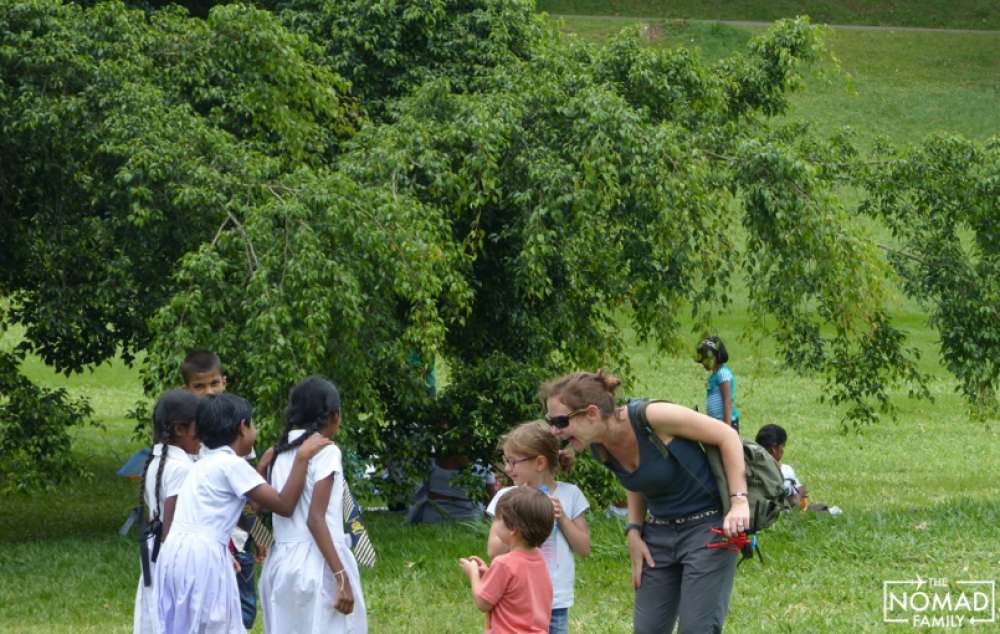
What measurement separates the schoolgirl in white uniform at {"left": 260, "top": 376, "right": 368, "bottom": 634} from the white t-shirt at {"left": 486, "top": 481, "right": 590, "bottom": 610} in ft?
2.21

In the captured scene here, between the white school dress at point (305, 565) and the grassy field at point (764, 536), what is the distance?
276 centimetres

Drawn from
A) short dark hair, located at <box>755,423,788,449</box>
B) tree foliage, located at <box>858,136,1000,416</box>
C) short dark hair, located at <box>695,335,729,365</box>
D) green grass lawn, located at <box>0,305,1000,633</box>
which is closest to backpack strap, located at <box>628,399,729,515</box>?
green grass lawn, located at <box>0,305,1000,633</box>

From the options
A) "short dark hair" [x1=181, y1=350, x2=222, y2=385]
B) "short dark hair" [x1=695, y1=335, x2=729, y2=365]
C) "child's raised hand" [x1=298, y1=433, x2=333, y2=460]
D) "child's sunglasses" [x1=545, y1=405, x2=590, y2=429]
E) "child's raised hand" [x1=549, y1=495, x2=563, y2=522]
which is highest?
"child's sunglasses" [x1=545, y1=405, x2=590, y2=429]

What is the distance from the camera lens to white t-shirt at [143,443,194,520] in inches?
251

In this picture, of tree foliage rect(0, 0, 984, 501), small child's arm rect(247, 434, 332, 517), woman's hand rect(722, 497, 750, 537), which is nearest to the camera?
woman's hand rect(722, 497, 750, 537)

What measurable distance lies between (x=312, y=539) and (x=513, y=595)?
3.23 feet

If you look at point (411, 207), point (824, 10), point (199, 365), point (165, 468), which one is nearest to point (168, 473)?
point (165, 468)

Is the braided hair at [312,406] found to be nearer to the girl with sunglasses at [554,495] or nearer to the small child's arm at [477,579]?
the girl with sunglasses at [554,495]

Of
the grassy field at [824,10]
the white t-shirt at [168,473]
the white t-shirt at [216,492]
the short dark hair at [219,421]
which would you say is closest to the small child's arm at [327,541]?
the white t-shirt at [216,492]

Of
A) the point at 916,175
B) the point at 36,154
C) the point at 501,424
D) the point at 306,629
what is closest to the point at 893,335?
the point at 916,175

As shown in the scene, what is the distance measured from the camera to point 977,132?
A: 51.8 meters

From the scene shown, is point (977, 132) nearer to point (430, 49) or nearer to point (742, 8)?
point (742, 8)

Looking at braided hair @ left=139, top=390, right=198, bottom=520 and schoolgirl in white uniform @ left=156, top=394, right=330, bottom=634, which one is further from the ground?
braided hair @ left=139, top=390, right=198, bottom=520

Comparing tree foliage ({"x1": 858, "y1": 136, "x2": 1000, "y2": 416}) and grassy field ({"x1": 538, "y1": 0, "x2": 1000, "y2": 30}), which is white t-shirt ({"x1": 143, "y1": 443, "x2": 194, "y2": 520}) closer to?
tree foliage ({"x1": 858, "y1": 136, "x2": 1000, "y2": 416})
